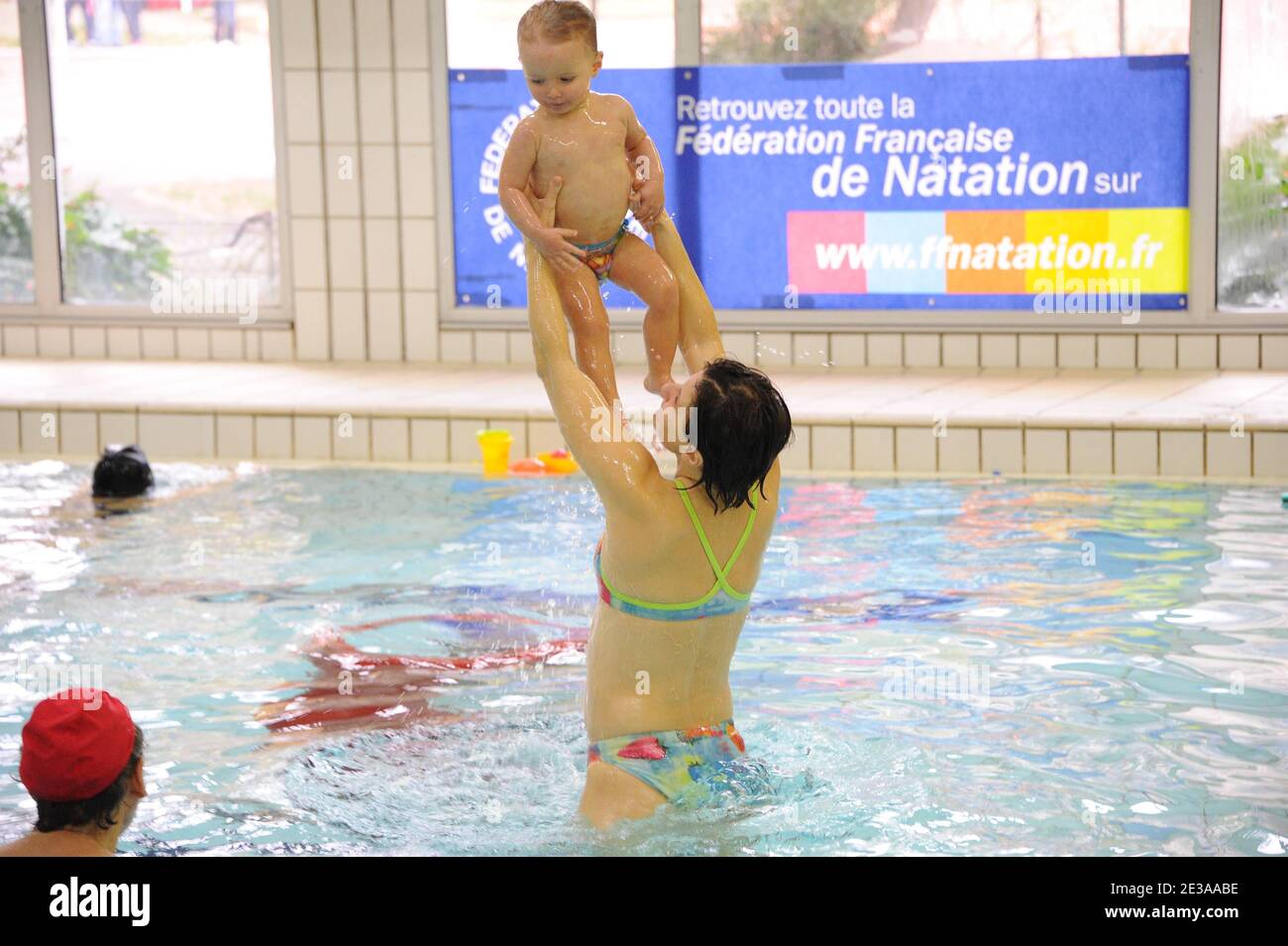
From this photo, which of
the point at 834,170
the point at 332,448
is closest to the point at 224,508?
the point at 332,448

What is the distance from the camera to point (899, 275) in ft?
30.2

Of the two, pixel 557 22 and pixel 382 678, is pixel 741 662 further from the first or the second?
pixel 557 22

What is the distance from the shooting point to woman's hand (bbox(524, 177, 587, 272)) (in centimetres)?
338

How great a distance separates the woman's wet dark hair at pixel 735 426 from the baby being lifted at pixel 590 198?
0.57 feet

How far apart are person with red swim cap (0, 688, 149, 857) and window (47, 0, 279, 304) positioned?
7.66 meters

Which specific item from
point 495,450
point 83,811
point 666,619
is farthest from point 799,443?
point 83,811

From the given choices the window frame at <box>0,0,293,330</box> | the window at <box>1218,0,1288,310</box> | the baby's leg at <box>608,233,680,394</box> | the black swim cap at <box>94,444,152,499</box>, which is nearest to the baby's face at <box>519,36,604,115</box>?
the baby's leg at <box>608,233,680,394</box>

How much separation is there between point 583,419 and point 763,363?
622 centimetres

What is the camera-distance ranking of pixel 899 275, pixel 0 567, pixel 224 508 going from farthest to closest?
pixel 899 275, pixel 224 508, pixel 0 567

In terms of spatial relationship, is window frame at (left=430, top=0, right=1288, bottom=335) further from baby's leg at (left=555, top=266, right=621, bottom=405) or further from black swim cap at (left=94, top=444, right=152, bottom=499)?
baby's leg at (left=555, top=266, right=621, bottom=405)

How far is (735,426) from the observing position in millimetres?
3072
